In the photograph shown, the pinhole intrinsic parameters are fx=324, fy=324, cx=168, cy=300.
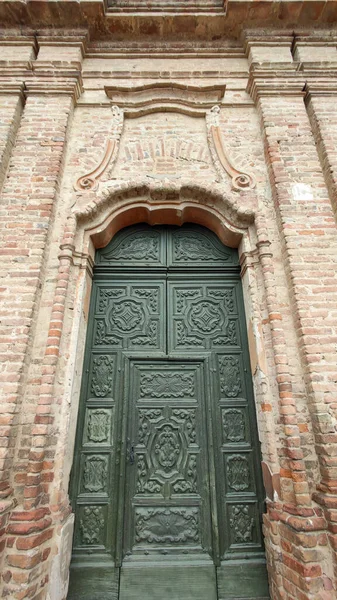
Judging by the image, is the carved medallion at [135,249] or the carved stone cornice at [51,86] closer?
the carved medallion at [135,249]

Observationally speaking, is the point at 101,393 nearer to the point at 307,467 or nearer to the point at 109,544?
the point at 109,544

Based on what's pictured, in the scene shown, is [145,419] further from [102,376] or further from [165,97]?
[165,97]

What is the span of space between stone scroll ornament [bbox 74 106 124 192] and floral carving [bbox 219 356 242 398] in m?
2.57

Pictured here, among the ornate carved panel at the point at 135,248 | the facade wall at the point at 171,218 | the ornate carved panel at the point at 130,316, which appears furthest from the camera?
the ornate carved panel at the point at 135,248

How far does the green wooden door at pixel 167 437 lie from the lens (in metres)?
2.87

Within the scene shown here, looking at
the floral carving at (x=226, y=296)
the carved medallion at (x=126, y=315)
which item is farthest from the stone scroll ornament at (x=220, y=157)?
the carved medallion at (x=126, y=315)

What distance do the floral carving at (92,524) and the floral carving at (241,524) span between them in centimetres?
123

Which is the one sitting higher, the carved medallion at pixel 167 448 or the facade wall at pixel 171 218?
the facade wall at pixel 171 218

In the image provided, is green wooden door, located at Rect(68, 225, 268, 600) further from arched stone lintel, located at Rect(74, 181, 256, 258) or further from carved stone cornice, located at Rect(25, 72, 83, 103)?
carved stone cornice, located at Rect(25, 72, 83, 103)

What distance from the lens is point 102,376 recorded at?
→ 352 cm

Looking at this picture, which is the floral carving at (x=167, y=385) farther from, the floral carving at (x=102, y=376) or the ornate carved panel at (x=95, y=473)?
the ornate carved panel at (x=95, y=473)

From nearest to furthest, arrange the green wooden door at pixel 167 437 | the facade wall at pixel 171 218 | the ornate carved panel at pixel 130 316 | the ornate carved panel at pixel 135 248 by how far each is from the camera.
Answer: the facade wall at pixel 171 218
the green wooden door at pixel 167 437
the ornate carved panel at pixel 130 316
the ornate carved panel at pixel 135 248

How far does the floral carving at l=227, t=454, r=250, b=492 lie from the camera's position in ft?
10.4

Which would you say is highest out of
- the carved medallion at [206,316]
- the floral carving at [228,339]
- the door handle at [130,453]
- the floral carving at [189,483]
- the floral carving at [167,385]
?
the carved medallion at [206,316]
